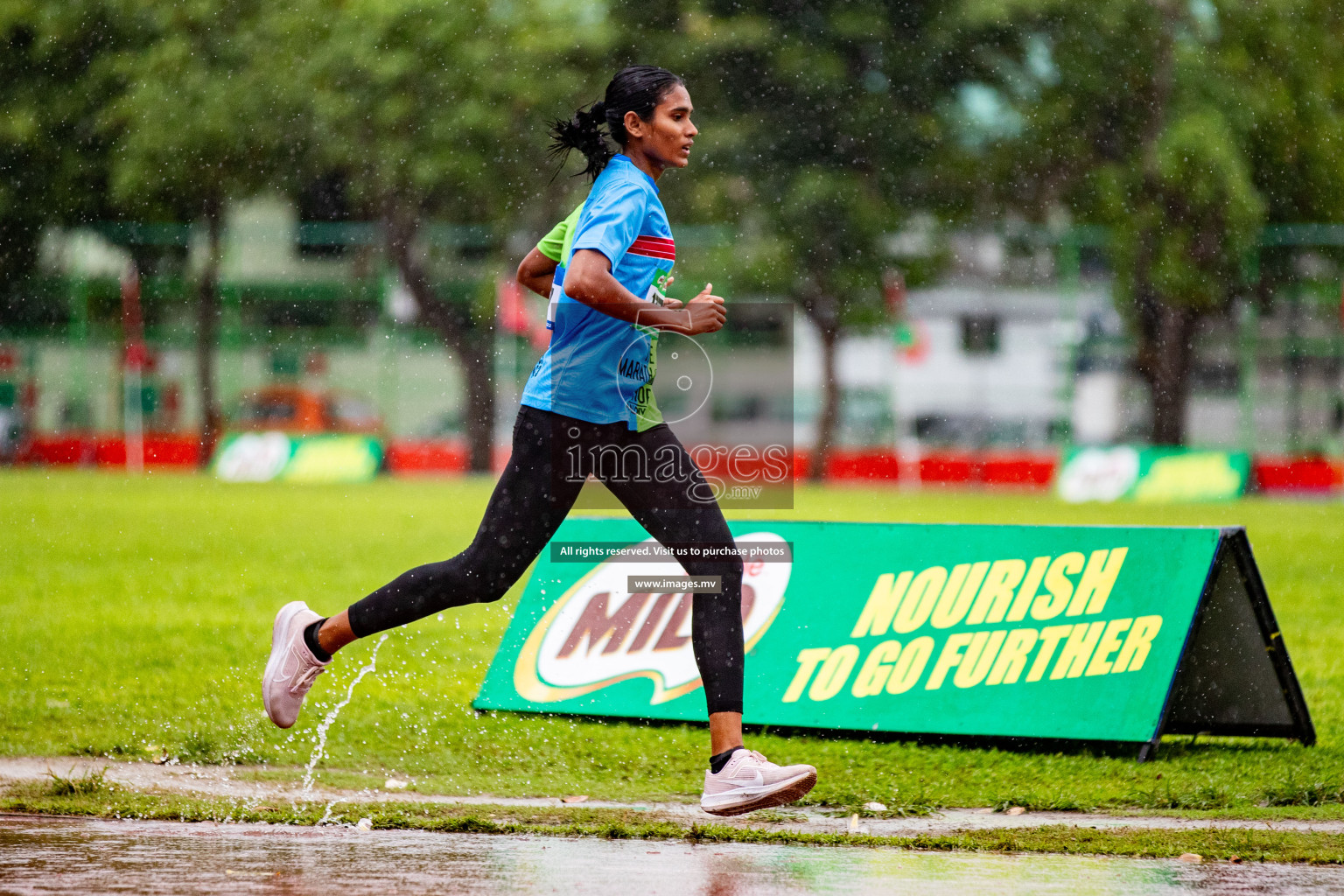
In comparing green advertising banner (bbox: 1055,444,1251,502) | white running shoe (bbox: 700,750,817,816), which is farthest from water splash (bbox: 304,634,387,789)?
green advertising banner (bbox: 1055,444,1251,502)

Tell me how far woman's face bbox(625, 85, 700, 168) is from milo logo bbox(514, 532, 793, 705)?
2.10m

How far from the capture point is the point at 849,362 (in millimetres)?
27062

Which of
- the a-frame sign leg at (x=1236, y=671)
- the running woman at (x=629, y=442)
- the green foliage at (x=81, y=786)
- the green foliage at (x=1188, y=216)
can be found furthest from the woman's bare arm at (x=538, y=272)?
the green foliage at (x=1188, y=216)

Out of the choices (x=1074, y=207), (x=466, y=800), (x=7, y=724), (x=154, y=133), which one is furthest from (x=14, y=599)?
(x=1074, y=207)

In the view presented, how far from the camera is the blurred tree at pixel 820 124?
2634 cm

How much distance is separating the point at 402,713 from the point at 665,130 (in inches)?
117

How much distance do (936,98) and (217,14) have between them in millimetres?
13595

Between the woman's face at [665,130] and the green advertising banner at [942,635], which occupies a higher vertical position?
the woman's face at [665,130]

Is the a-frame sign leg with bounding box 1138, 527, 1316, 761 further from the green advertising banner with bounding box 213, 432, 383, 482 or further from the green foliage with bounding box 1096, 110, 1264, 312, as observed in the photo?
the green advertising banner with bounding box 213, 432, 383, 482

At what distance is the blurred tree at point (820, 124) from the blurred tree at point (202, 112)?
6871 mm

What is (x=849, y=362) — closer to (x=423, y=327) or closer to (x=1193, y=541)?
(x=423, y=327)

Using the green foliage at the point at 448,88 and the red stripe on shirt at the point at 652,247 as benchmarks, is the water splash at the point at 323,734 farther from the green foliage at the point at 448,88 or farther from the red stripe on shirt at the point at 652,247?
the green foliage at the point at 448,88

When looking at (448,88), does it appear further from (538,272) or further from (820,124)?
(538,272)

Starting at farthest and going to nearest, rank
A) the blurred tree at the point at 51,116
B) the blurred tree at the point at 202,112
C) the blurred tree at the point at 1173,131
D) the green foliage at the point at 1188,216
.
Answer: the blurred tree at the point at 51,116
the blurred tree at the point at 202,112
the blurred tree at the point at 1173,131
the green foliage at the point at 1188,216
